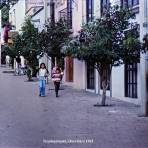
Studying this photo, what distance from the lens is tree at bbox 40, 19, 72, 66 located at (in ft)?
91.5

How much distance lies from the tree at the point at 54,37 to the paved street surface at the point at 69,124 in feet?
21.2

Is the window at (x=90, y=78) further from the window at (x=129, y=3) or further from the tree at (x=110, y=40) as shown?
the tree at (x=110, y=40)

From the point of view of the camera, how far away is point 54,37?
2795 centimetres

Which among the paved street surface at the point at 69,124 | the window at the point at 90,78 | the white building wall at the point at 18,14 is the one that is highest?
the white building wall at the point at 18,14

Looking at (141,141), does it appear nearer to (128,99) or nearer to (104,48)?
(104,48)

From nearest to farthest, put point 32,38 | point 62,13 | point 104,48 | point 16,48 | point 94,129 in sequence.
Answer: point 94,129 → point 104,48 → point 32,38 → point 62,13 → point 16,48

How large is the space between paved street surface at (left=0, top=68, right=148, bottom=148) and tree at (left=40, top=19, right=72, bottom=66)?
645 centimetres

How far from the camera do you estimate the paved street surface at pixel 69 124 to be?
11.3 metres

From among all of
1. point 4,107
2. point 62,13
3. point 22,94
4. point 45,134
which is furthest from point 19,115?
point 62,13

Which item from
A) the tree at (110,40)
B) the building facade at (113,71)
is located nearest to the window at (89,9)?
the building facade at (113,71)

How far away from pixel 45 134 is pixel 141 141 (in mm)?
2245

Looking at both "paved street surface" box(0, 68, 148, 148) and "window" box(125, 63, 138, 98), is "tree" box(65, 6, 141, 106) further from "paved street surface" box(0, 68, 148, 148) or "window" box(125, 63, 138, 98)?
"window" box(125, 63, 138, 98)

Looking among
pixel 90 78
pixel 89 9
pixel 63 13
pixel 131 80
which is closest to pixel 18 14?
pixel 63 13

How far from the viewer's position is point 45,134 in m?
12.5
